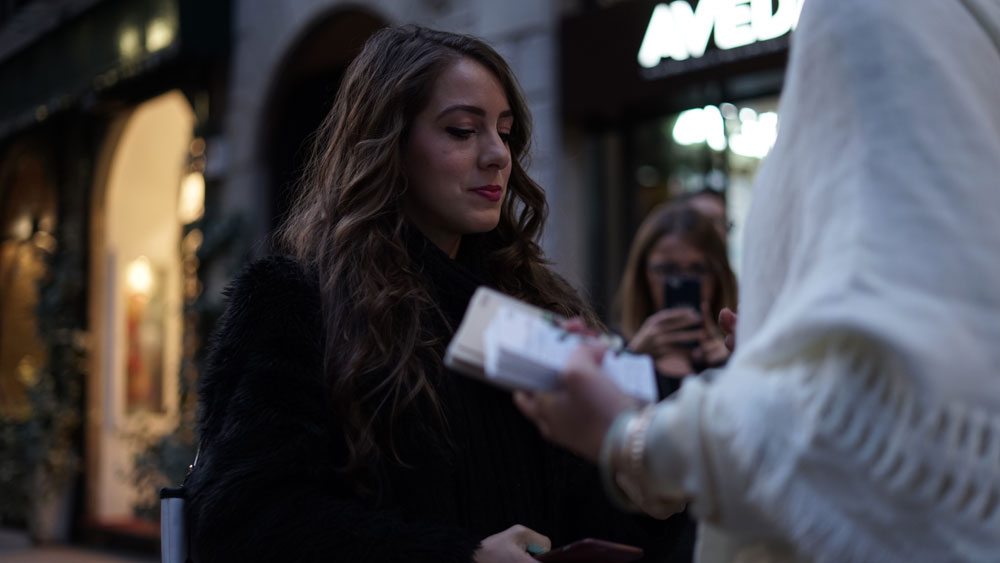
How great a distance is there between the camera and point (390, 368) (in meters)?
2.07

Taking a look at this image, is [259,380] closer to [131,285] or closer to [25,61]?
[131,285]

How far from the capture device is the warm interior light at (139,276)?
1167 cm

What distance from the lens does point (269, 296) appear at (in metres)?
2.10

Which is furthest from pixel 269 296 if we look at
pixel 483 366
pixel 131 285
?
pixel 131 285

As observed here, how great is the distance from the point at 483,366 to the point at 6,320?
14.4 m

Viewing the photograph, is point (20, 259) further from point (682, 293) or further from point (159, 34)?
point (682, 293)

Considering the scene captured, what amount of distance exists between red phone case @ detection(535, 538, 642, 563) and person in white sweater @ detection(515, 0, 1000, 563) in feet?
1.67

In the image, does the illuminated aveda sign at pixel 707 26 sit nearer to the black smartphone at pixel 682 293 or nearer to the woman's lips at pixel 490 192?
the black smartphone at pixel 682 293

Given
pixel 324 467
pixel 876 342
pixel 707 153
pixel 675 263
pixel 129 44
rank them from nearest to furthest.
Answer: pixel 876 342
pixel 324 467
pixel 675 263
pixel 707 153
pixel 129 44

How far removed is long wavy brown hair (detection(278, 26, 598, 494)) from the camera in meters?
2.05

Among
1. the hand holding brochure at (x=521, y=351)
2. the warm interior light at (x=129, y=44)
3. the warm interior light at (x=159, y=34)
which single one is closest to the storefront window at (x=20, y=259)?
the warm interior light at (x=129, y=44)

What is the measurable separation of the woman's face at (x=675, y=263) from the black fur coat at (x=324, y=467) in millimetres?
1831

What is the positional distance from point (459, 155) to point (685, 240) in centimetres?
190

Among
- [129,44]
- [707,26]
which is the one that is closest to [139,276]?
[129,44]
